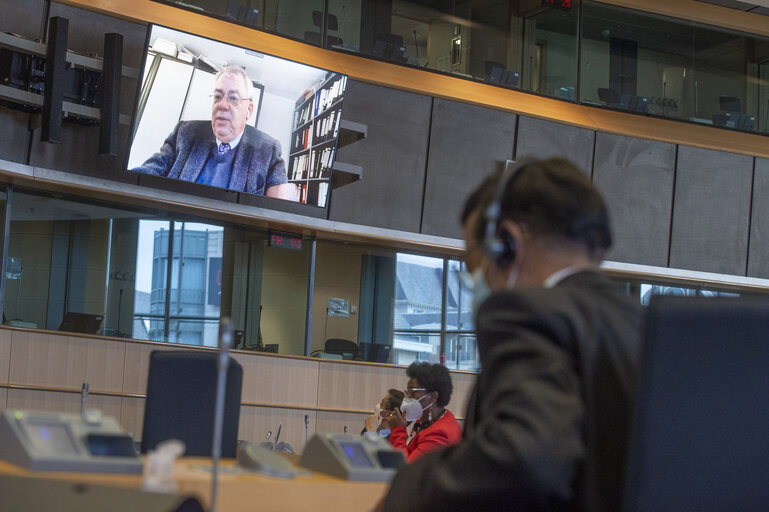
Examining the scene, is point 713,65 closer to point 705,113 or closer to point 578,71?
point 705,113

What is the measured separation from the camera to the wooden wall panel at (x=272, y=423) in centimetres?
730

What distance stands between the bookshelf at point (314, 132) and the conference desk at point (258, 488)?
5.78m

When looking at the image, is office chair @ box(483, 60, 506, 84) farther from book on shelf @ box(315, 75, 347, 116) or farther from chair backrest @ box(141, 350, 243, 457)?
chair backrest @ box(141, 350, 243, 457)

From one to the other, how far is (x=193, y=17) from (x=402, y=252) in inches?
111

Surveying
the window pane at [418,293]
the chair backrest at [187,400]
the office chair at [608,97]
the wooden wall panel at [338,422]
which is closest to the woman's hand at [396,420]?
the chair backrest at [187,400]

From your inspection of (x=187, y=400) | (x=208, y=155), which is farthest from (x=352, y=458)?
(x=208, y=155)

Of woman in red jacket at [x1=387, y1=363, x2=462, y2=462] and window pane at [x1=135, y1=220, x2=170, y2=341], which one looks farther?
window pane at [x1=135, y1=220, x2=170, y2=341]

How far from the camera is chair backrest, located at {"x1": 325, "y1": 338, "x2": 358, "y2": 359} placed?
798cm

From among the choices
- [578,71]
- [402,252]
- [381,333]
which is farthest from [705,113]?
[381,333]

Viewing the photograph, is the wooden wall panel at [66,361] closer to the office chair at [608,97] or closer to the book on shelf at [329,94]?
the book on shelf at [329,94]

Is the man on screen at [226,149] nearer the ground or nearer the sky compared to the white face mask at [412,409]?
nearer the sky

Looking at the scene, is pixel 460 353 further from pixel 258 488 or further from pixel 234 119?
pixel 258 488

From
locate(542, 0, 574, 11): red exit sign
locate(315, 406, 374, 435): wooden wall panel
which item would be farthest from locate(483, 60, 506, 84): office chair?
locate(315, 406, 374, 435): wooden wall panel

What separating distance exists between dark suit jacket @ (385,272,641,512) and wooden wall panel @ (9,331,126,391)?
18.0 ft
